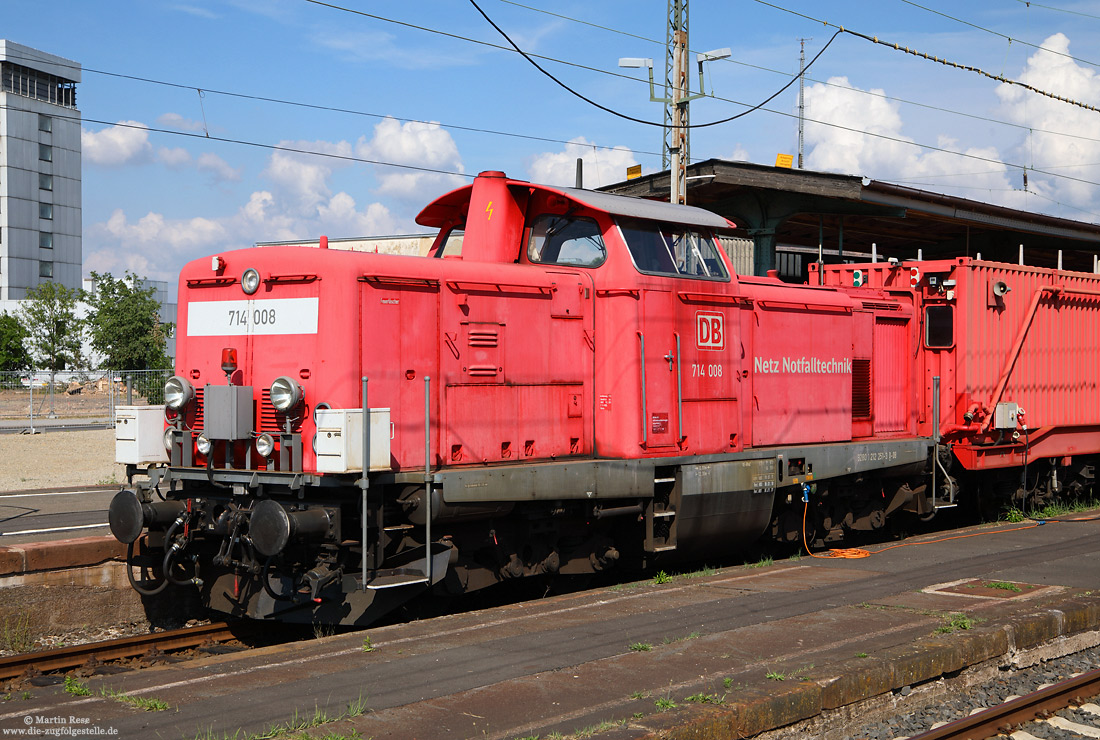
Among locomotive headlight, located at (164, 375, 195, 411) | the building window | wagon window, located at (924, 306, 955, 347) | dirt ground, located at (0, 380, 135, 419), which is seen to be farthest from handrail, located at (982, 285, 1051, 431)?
the building window

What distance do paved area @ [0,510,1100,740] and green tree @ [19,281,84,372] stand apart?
53.0 m

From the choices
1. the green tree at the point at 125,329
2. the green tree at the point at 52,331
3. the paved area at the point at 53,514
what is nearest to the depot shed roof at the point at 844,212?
the paved area at the point at 53,514

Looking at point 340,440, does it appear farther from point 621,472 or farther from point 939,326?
point 939,326

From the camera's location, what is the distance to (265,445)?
7633mm

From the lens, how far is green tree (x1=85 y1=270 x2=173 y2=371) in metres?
47.5

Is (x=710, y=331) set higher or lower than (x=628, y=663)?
higher

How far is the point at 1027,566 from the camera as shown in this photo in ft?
32.9

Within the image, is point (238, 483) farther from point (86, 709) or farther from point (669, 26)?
point (669, 26)

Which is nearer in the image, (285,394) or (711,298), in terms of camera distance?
(285,394)

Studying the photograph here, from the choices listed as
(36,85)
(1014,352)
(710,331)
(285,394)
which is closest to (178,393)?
(285,394)

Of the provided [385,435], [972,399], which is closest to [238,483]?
[385,435]

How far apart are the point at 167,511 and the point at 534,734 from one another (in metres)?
4.40

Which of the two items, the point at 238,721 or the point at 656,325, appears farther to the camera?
the point at 656,325

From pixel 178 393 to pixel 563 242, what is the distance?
3736 millimetres
